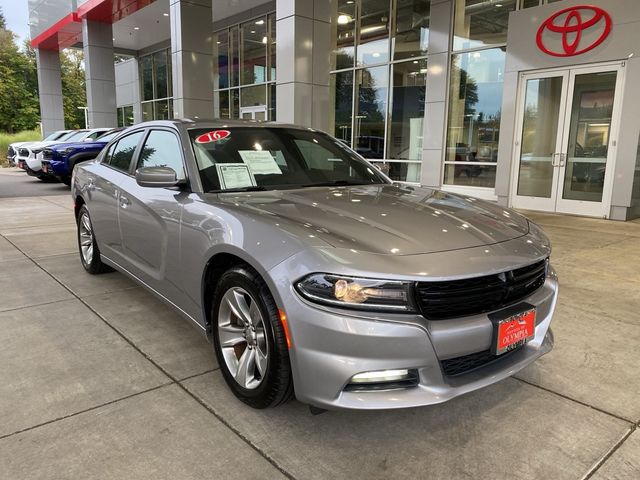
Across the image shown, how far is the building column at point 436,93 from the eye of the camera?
42.0 feet

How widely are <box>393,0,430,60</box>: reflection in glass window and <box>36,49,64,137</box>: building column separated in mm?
20354

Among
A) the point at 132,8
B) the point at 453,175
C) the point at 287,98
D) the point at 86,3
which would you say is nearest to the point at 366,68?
the point at 453,175

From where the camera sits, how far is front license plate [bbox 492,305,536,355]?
2.23 meters

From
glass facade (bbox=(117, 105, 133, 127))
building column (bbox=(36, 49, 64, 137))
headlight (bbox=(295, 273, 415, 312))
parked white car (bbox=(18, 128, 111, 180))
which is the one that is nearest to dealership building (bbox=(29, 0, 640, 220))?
headlight (bbox=(295, 273, 415, 312))

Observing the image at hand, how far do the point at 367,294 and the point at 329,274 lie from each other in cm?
18

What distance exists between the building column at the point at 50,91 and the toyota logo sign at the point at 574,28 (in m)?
25.2

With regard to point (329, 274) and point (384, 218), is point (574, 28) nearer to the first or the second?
point (384, 218)

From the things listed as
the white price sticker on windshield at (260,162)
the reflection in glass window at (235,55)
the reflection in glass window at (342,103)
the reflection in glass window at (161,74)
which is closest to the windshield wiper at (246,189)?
the white price sticker on windshield at (260,162)

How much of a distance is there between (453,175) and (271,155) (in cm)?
1039

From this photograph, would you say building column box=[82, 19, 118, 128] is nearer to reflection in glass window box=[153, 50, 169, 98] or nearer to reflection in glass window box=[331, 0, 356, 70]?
reflection in glass window box=[153, 50, 169, 98]

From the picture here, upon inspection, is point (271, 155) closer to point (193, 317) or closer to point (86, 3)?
point (193, 317)

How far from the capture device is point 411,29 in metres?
14.2

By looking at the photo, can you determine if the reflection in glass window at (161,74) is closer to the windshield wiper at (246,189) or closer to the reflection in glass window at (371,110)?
the reflection in glass window at (371,110)

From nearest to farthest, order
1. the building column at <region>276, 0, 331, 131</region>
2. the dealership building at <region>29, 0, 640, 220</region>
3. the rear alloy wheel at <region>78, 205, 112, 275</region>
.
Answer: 1. the rear alloy wheel at <region>78, 205, 112, 275</region>
2. the dealership building at <region>29, 0, 640, 220</region>
3. the building column at <region>276, 0, 331, 131</region>
